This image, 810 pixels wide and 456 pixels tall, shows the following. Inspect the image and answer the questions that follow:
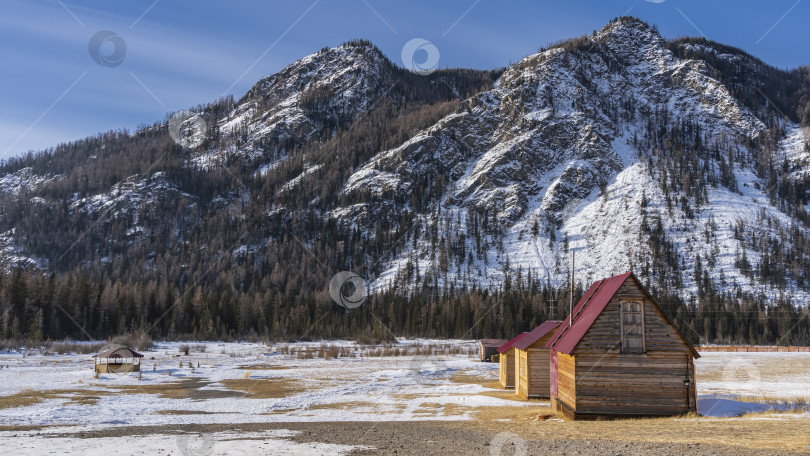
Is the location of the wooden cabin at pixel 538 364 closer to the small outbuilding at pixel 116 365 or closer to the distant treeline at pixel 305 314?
the small outbuilding at pixel 116 365

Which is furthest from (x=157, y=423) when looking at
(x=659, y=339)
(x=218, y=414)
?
(x=659, y=339)

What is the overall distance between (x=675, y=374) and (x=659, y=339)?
1.73 meters

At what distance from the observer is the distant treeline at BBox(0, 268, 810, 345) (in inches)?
3777

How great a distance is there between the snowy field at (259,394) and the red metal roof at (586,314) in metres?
4.30

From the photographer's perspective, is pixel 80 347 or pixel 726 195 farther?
pixel 726 195

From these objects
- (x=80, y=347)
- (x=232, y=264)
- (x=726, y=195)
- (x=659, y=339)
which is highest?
(x=726, y=195)

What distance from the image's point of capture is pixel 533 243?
18775cm

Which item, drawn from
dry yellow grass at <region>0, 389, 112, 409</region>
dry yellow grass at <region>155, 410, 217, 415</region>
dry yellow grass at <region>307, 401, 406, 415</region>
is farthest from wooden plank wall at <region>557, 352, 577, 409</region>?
dry yellow grass at <region>0, 389, 112, 409</region>

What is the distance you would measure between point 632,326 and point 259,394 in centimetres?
2452

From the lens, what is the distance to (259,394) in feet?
126

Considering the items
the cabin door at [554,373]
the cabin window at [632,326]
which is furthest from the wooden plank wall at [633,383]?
the cabin door at [554,373]

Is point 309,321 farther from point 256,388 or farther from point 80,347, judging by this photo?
point 256,388

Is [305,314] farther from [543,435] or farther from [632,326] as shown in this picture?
[543,435]

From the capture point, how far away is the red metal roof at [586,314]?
26.7 metres
